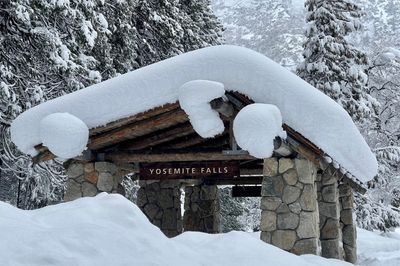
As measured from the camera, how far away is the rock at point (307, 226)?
8391mm

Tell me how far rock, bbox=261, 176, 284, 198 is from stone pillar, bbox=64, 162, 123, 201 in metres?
3.05

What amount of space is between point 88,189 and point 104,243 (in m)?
5.40

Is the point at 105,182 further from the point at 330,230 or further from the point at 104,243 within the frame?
the point at 104,243

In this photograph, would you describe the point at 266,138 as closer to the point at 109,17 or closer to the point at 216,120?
the point at 216,120

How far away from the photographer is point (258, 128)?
7738 mm

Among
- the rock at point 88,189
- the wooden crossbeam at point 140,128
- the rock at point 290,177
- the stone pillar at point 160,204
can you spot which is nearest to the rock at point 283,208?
the rock at point 290,177

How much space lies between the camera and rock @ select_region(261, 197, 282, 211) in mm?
8625

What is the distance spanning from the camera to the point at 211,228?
52.3 feet

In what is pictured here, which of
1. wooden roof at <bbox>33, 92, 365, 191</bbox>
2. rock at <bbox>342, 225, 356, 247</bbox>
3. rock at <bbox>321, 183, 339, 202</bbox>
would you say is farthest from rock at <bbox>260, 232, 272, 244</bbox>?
rock at <bbox>342, 225, 356, 247</bbox>

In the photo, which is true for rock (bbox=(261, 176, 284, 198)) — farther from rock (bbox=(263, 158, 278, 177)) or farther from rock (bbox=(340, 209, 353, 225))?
rock (bbox=(340, 209, 353, 225))

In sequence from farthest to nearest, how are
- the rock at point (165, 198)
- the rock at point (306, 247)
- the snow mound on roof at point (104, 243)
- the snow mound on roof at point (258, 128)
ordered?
the rock at point (165, 198) < the rock at point (306, 247) < the snow mound on roof at point (258, 128) < the snow mound on roof at point (104, 243)

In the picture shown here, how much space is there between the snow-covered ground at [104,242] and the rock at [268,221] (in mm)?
2224

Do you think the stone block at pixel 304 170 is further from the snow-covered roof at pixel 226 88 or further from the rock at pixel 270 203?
the rock at pixel 270 203

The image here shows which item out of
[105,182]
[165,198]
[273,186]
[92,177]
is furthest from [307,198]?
[165,198]
